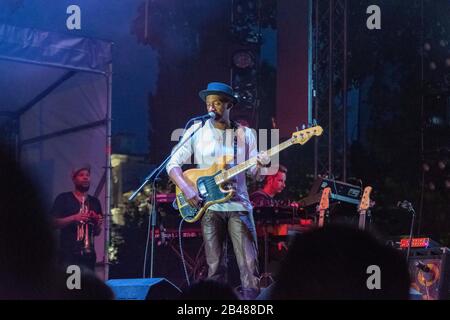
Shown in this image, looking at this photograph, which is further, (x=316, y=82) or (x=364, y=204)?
(x=316, y=82)

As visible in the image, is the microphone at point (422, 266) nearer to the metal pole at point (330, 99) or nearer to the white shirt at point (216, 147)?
the white shirt at point (216, 147)

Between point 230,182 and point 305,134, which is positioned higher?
point 305,134

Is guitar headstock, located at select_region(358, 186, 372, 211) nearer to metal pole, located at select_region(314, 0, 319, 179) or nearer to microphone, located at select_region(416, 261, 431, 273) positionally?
microphone, located at select_region(416, 261, 431, 273)

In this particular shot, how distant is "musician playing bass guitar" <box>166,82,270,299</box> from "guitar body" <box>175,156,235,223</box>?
0.04 m

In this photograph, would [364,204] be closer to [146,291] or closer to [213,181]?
[213,181]

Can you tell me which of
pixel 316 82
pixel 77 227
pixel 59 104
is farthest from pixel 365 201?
pixel 59 104

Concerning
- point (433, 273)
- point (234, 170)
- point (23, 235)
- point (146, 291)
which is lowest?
point (433, 273)

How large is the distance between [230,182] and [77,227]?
3.13 meters

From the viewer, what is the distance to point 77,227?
790 cm

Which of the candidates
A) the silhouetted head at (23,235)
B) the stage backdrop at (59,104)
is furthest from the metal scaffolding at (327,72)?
the silhouetted head at (23,235)

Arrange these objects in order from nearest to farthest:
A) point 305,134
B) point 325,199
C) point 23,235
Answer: point 23,235, point 305,134, point 325,199

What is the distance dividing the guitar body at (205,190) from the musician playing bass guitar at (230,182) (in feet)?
0.14

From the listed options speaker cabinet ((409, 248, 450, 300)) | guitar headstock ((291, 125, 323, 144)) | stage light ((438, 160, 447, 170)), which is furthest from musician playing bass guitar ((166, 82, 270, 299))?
stage light ((438, 160, 447, 170))

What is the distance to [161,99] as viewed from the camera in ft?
47.2
